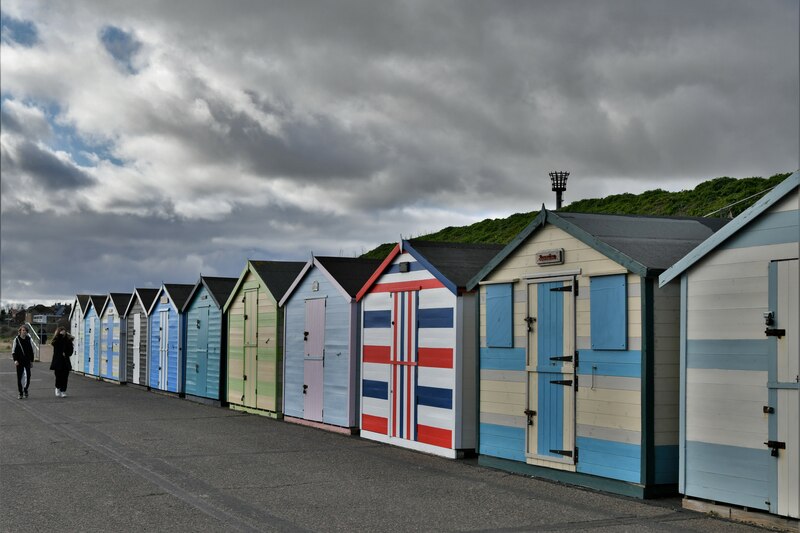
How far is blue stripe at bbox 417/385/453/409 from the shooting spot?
14.4 metres

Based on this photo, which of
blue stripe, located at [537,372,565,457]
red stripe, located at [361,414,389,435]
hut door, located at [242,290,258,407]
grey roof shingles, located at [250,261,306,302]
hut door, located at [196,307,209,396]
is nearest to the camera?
blue stripe, located at [537,372,565,457]

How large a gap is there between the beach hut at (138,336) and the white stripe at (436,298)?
17136 mm

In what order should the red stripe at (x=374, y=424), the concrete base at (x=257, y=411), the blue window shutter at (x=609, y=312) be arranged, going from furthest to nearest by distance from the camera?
1. the concrete base at (x=257, y=411)
2. the red stripe at (x=374, y=424)
3. the blue window shutter at (x=609, y=312)

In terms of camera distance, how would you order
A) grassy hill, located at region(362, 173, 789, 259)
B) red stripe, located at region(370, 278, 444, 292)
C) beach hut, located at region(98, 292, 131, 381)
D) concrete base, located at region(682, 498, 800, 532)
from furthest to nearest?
1. grassy hill, located at region(362, 173, 789, 259)
2. beach hut, located at region(98, 292, 131, 381)
3. red stripe, located at region(370, 278, 444, 292)
4. concrete base, located at region(682, 498, 800, 532)

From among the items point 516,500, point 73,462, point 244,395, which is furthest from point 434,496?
point 244,395

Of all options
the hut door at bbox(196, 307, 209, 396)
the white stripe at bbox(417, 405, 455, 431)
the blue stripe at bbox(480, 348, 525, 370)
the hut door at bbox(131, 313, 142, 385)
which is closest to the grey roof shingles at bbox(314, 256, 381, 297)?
the white stripe at bbox(417, 405, 455, 431)

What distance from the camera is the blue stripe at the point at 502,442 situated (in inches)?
496

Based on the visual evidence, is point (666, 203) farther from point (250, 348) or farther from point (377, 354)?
point (377, 354)

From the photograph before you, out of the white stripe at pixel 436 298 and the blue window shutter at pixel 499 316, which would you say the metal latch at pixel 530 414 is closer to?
the blue window shutter at pixel 499 316

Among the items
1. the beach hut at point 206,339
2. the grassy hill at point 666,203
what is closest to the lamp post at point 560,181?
the grassy hill at point 666,203

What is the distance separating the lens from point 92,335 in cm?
3947

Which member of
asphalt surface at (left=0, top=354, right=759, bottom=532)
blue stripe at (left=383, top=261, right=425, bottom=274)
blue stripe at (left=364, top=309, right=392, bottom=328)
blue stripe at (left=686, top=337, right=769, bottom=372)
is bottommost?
asphalt surface at (left=0, top=354, right=759, bottom=532)

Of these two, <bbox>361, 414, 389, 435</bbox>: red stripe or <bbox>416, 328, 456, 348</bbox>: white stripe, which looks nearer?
<bbox>416, 328, 456, 348</bbox>: white stripe

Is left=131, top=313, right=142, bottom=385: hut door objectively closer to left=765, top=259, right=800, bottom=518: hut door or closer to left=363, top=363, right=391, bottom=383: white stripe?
left=363, top=363, right=391, bottom=383: white stripe
